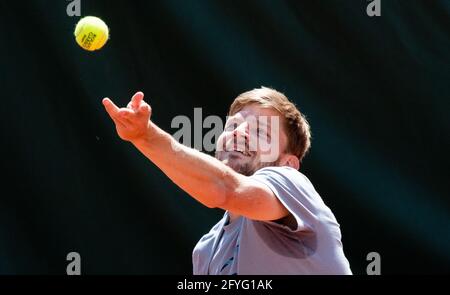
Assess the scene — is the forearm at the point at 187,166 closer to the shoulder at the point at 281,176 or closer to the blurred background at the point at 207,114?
the shoulder at the point at 281,176

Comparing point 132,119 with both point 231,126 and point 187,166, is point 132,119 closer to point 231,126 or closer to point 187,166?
point 187,166

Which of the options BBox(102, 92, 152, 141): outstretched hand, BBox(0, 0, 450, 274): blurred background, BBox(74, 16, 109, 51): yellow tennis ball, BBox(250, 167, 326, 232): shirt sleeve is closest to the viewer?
BBox(102, 92, 152, 141): outstretched hand

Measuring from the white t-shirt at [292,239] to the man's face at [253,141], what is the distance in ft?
0.73

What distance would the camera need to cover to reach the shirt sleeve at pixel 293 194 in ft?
8.29

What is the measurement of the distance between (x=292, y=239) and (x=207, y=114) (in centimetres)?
139

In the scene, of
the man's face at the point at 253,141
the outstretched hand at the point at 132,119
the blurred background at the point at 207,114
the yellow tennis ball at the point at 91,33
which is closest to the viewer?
the outstretched hand at the point at 132,119

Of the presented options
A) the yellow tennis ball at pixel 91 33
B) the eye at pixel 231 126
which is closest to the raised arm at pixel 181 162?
the eye at pixel 231 126

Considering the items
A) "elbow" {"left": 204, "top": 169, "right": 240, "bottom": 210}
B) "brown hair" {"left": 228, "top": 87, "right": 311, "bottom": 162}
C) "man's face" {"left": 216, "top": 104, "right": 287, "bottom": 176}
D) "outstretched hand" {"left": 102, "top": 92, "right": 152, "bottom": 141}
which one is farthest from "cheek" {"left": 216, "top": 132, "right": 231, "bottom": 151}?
"outstretched hand" {"left": 102, "top": 92, "right": 152, "bottom": 141}

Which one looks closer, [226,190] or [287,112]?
[226,190]

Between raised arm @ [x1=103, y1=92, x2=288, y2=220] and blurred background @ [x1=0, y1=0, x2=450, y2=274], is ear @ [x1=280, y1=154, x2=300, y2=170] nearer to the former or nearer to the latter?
raised arm @ [x1=103, y1=92, x2=288, y2=220]

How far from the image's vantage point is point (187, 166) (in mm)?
2299

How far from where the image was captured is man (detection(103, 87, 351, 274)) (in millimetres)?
2311

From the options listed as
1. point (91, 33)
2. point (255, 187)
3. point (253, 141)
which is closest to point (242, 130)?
point (253, 141)
